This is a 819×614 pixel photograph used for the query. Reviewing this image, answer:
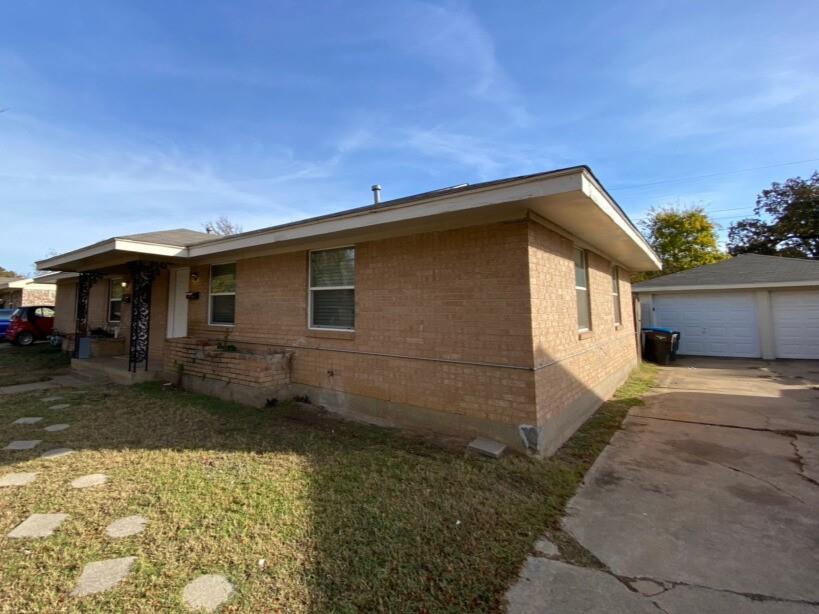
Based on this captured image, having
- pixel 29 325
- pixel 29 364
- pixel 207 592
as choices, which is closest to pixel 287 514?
pixel 207 592

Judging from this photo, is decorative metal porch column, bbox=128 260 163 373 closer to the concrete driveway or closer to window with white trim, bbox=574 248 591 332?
window with white trim, bbox=574 248 591 332

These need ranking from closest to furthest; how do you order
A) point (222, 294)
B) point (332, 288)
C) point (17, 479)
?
point (17, 479), point (332, 288), point (222, 294)

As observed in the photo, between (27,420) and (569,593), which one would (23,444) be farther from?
(569,593)

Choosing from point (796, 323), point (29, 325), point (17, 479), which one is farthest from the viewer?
point (29, 325)

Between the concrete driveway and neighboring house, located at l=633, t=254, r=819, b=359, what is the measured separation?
809 centimetres

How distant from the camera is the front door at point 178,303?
882 centimetres

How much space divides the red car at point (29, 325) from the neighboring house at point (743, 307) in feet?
82.4

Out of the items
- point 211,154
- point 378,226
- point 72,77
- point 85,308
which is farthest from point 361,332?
point 85,308

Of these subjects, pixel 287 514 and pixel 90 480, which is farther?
pixel 90 480

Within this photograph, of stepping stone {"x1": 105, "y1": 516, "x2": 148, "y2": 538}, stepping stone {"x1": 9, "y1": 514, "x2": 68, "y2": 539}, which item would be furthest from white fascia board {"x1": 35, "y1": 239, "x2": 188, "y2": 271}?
stepping stone {"x1": 105, "y1": 516, "x2": 148, "y2": 538}

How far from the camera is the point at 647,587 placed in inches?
87.0

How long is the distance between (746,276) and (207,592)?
641 inches

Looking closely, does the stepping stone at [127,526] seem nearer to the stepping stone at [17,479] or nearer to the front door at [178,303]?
the stepping stone at [17,479]

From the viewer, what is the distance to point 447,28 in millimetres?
6148
